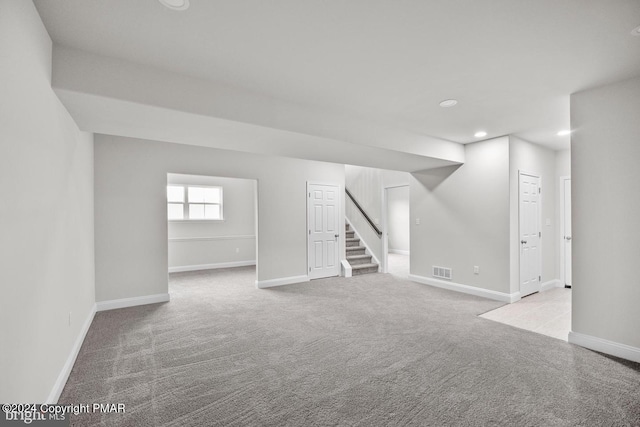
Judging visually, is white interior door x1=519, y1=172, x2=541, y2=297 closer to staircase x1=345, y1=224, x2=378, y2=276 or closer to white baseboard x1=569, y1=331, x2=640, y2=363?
white baseboard x1=569, y1=331, x2=640, y2=363

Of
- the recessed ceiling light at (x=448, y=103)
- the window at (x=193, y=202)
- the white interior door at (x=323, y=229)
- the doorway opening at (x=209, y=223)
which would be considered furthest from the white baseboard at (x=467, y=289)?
the window at (x=193, y=202)

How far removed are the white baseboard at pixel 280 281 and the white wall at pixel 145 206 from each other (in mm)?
86

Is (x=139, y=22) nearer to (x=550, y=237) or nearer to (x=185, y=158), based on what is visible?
(x=185, y=158)

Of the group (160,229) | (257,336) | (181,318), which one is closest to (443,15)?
(257,336)

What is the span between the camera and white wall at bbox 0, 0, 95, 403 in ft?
5.11

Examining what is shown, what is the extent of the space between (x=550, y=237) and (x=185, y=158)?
6680 millimetres

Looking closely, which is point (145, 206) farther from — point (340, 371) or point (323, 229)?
point (340, 371)

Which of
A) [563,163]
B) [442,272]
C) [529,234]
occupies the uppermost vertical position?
[563,163]

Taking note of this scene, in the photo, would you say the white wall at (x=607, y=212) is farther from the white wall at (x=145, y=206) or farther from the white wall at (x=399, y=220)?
the white wall at (x=399, y=220)

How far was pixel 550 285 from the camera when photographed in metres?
5.75

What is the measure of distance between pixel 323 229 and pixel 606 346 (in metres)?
4.70

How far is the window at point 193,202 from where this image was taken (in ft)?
25.8

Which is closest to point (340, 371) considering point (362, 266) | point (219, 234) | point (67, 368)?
point (67, 368)

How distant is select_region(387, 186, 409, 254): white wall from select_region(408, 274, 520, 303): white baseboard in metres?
4.66
